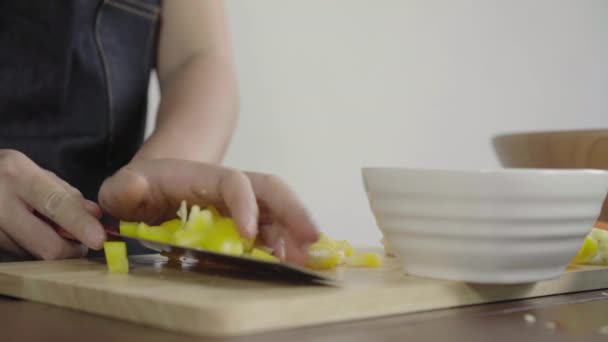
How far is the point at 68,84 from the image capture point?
1.14 meters

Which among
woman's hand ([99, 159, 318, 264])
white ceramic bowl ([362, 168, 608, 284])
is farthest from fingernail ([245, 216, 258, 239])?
white ceramic bowl ([362, 168, 608, 284])

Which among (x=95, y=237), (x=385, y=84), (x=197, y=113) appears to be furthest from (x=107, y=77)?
(x=385, y=84)

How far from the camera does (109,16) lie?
1.17 meters

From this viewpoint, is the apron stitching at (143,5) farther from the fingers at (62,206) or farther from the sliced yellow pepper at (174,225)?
the sliced yellow pepper at (174,225)

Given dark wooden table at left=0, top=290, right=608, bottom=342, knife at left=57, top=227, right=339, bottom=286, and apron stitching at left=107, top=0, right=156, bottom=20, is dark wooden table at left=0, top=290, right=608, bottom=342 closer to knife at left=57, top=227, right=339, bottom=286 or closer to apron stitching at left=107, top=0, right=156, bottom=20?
knife at left=57, top=227, right=339, bottom=286

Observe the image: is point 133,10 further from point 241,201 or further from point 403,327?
point 403,327

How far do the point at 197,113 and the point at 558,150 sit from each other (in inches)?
19.8

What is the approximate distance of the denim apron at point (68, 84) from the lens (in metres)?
1.11

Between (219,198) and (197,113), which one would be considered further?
(197,113)

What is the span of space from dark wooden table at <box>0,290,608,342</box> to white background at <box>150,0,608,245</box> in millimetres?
1259

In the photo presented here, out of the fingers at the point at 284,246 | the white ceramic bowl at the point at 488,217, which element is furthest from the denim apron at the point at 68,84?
the white ceramic bowl at the point at 488,217

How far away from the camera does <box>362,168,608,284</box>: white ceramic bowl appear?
0.57 meters

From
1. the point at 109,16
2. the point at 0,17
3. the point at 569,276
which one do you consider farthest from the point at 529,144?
the point at 0,17

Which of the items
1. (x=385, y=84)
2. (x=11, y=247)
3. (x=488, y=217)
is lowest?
(x=11, y=247)
